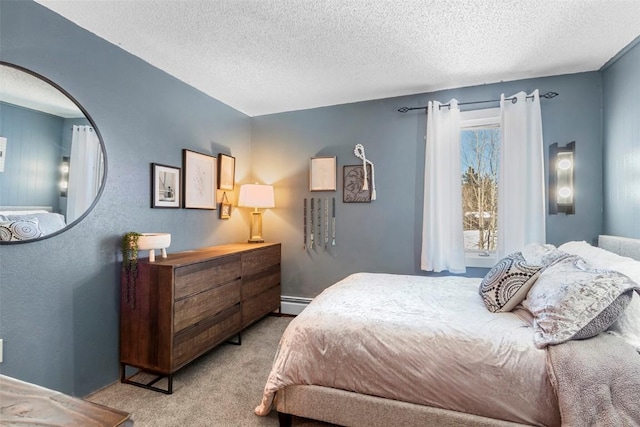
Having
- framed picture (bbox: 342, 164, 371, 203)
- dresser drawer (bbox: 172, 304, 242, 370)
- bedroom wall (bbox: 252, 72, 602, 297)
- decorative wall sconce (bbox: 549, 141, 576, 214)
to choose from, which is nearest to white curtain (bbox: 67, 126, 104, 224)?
dresser drawer (bbox: 172, 304, 242, 370)

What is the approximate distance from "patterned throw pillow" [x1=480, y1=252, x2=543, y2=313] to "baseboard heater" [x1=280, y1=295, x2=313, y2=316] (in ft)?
7.33

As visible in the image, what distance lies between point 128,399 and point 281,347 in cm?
122

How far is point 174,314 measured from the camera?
2094 mm

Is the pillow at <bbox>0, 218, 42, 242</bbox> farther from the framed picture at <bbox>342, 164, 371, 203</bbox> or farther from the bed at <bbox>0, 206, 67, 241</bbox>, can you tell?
the framed picture at <bbox>342, 164, 371, 203</bbox>

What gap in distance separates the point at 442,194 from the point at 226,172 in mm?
2358

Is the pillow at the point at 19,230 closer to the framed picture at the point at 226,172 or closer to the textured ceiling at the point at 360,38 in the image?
the textured ceiling at the point at 360,38

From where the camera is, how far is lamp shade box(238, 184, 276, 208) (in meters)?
3.47

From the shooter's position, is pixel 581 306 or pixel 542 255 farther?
pixel 542 255

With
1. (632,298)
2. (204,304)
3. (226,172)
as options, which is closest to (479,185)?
(632,298)

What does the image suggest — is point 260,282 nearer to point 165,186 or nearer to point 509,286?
point 165,186

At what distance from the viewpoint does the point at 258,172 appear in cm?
397

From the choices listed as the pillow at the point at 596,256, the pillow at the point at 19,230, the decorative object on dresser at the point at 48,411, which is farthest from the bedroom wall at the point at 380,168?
the decorative object on dresser at the point at 48,411

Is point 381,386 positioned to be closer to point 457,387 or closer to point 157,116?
point 457,387

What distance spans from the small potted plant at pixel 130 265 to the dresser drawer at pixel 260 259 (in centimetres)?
92
